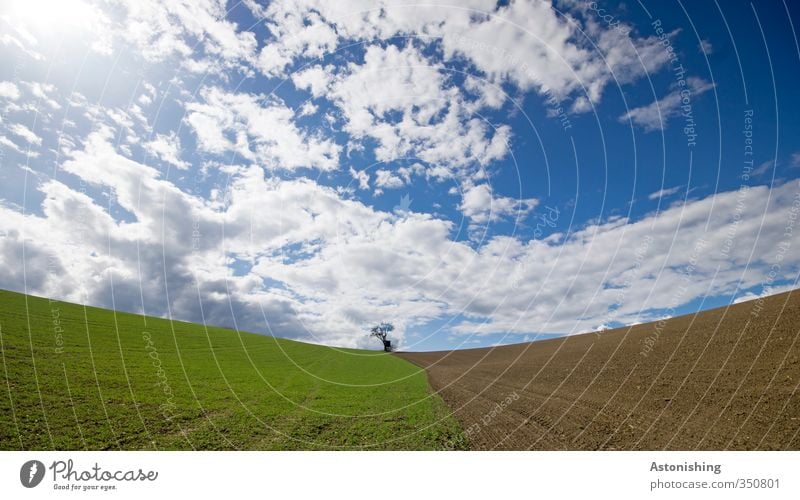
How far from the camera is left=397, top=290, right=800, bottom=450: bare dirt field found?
18.4 metres

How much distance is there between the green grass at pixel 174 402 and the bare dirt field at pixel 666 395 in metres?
3.95

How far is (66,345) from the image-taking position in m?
36.5

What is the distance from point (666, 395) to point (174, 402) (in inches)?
1303

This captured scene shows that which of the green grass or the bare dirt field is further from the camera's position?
the bare dirt field

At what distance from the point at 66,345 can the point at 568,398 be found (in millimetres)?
43847

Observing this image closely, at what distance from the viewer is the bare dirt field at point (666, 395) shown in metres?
18.4
